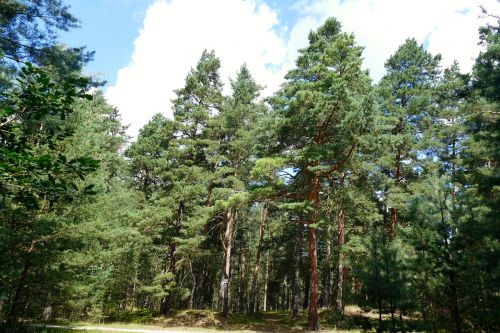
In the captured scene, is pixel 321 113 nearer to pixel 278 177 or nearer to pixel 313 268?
pixel 278 177

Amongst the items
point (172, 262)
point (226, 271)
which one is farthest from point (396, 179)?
point (172, 262)

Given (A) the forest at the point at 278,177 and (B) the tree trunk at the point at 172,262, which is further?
(B) the tree trunk at the point at 172,262

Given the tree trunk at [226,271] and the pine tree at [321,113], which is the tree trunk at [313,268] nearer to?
the pine tree at [321,113]

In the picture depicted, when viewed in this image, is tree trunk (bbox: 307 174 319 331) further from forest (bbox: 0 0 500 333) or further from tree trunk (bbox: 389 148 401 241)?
tree trunk (bbox: 389 148 401 241)

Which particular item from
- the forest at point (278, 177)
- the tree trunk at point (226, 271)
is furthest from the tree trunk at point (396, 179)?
the tree trunk at point (226, 271)

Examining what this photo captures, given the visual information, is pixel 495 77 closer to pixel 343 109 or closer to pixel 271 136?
pixel 343 109

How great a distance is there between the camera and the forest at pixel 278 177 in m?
9.38

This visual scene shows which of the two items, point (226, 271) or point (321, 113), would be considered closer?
point (321, 113)

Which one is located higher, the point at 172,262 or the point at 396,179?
the point at 396,179

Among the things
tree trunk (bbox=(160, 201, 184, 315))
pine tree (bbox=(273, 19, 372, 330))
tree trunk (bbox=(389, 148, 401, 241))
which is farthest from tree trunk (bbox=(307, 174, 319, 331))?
tree trunk (bbox=(160, 201, 184, 315))

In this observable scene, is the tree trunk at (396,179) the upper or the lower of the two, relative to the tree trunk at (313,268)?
upper

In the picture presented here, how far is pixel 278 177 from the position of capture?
19031 mm

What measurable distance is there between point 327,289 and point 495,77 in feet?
87.7

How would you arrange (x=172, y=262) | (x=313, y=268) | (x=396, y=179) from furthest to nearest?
(x=172, y=262) < (x=396, y=179) < (x=313, y=268)
